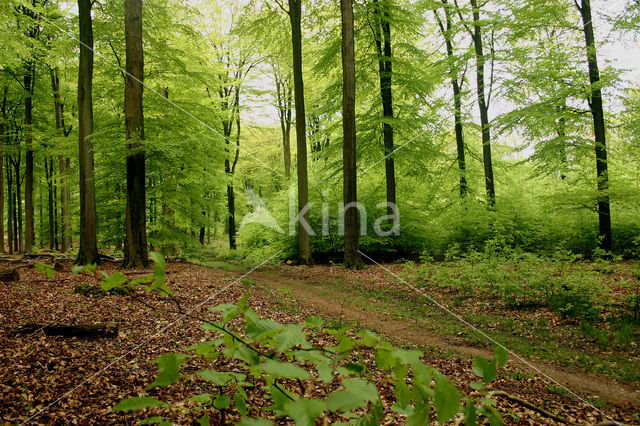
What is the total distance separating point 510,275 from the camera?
7598mm

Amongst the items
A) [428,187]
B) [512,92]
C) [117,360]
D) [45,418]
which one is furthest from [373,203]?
[45,418]

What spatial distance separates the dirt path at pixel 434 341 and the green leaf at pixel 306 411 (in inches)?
90.0

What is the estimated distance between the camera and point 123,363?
11.9 ft

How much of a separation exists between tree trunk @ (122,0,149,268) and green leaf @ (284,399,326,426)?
30.2ft

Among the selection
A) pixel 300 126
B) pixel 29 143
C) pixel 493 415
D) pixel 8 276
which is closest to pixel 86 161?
pixel 8 276

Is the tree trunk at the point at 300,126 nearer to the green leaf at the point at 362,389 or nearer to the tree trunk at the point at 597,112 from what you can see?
the tree trunk at the point at 597,112

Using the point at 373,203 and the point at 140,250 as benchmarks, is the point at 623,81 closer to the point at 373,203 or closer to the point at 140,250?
the point at 373,203

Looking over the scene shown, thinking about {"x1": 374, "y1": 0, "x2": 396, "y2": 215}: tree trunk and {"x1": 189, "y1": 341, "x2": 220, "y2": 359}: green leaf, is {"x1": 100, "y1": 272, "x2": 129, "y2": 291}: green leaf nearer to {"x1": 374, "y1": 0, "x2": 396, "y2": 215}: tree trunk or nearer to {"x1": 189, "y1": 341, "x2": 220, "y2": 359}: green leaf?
{"x1": 189, "y1": 341, "x2": 220, "y2": 359}: green leaf

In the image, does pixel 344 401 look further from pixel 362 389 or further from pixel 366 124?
pixel 366 124

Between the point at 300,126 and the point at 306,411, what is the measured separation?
12.5m

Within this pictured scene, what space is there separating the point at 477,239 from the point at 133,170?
1112 cm

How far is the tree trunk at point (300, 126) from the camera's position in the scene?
12375 mm

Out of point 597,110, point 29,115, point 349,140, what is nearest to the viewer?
point 597,110

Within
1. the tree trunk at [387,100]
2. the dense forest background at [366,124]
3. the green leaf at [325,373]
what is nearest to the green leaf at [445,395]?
the green leaf at [325,373]
